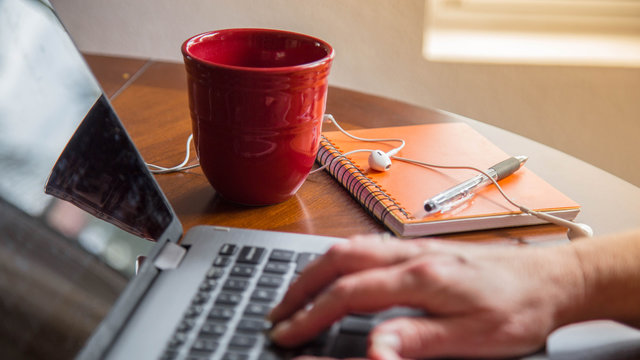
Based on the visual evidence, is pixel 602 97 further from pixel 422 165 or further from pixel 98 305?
pixel 98 305

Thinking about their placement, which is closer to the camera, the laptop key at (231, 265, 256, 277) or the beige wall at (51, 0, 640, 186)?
the laptop key at (231, 265, 256, 277)

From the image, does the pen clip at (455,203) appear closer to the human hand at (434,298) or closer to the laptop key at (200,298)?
the human hand at (434,298)

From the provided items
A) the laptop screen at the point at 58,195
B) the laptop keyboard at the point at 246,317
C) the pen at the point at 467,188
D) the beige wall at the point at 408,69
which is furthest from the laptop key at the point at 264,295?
the beige wall at the point at 408,69

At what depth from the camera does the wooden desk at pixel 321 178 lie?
0.60 meters

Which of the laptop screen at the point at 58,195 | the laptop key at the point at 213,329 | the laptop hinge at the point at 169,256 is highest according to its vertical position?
the laptop screen at the point at 58,195

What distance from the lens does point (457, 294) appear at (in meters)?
0.40

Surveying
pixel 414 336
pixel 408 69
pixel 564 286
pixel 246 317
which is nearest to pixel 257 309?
pixel 246 317

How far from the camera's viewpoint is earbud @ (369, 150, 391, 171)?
2.19ft

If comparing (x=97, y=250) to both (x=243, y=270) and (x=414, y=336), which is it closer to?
(x=243, y=270)

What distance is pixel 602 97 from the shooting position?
5.48ft

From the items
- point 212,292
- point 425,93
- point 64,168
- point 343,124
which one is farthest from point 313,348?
point 425,93

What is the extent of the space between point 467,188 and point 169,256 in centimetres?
33

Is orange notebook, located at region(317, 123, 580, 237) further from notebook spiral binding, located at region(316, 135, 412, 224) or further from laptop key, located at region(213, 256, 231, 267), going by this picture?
laptop key, located at region(213, 256, 231, 267)

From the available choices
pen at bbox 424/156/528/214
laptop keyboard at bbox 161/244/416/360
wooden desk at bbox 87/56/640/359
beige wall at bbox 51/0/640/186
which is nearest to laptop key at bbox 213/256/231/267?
laptop keyboard at bbox 161/244/416/360
